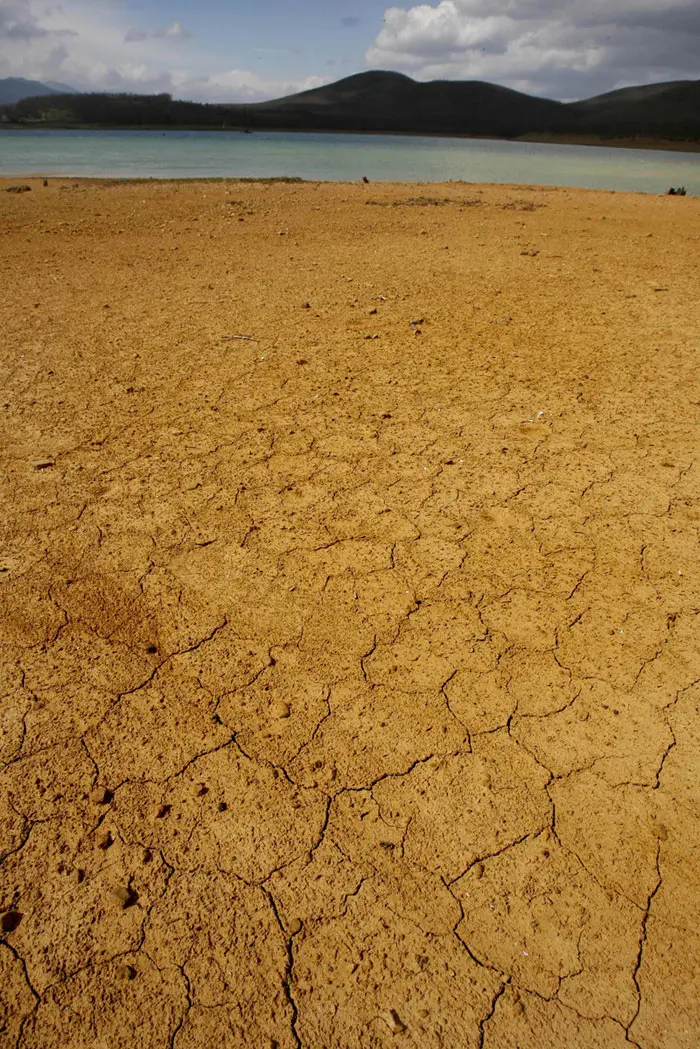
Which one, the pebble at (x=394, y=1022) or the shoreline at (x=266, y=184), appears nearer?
the pebble at (x=394, y=1022)

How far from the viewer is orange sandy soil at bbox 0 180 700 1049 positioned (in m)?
1.21

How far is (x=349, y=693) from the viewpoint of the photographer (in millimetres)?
1768

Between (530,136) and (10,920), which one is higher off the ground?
(530,136)

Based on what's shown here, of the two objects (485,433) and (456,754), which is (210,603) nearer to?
(456,754)

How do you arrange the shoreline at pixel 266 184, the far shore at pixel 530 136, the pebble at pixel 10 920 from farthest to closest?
1. the far shore at pixel 530 136
2. the shoreline at pixel 266 184
3. the pebble at pixel 10 920

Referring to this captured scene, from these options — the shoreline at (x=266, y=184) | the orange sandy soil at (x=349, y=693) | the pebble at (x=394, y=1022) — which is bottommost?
the pebble at (x=394, y=1022)

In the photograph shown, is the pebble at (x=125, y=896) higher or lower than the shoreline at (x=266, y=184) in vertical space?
lower

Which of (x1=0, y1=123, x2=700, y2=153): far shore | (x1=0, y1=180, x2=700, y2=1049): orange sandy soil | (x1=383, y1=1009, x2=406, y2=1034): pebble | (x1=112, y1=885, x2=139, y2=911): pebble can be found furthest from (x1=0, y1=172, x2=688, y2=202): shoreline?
(x1=0, y1=123, x2=700, y2=153): far shore

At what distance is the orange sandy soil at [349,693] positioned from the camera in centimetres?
121

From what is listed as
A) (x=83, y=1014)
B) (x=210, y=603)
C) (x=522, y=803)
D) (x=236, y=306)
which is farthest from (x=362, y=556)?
(x=236, y=306)

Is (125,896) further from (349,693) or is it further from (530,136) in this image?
(530,136)

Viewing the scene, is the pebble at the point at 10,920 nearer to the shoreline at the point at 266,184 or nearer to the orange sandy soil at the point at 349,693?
the orange sandy soil at the point at 349,693

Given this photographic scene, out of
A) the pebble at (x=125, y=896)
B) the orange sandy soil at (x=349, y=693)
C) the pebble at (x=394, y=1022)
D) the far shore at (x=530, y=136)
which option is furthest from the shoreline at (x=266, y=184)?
the far shore at (x=530, y=136)

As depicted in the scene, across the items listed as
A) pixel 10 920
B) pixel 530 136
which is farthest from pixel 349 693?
pixel 530 136
